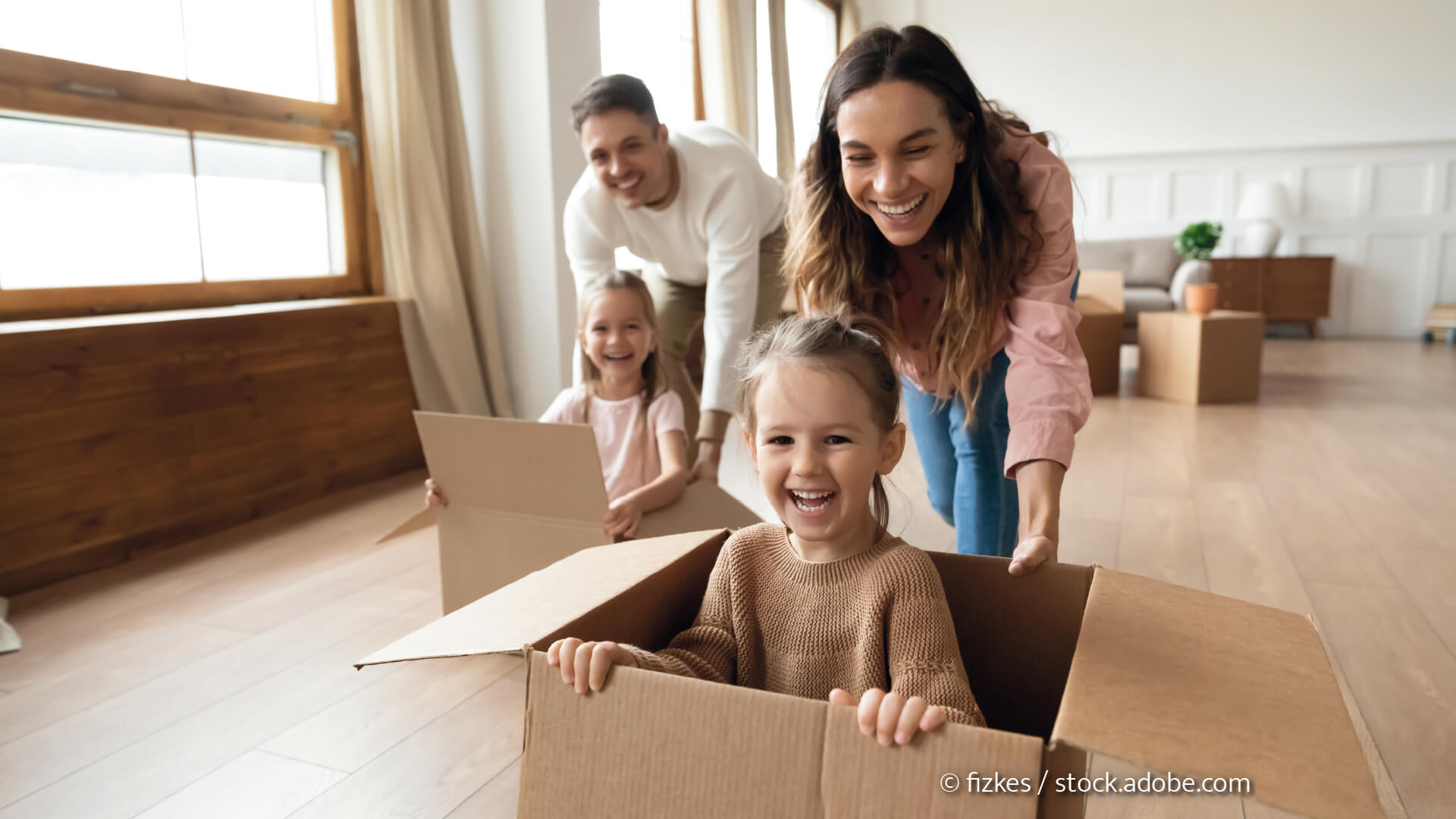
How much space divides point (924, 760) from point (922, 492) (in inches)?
98.3

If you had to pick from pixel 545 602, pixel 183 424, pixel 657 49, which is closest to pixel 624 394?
pixel 545 602

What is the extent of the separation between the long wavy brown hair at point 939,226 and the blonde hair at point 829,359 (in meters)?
0.24

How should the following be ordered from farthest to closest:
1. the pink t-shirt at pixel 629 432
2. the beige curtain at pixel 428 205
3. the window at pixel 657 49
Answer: the window at pixel 657 49, the beige curtain at pixel 428 205, the pink t-shirt at pixel 629 432

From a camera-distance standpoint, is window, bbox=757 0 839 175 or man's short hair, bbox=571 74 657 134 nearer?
man's short hair, bbox=571 74 657 134

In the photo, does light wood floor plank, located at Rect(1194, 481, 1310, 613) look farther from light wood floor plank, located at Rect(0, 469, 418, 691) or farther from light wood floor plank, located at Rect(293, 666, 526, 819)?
light wood floor plank, located at Rect(0, 469, 418, 691)

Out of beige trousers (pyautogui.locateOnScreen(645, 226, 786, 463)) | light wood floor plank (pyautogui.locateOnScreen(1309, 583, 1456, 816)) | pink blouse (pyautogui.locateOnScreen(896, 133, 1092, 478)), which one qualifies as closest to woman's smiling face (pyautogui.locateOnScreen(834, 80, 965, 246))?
pink blouse (pyautogui.locateOnScreen(896, 133, 1092, 478))

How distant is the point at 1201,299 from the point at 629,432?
11.7 ft

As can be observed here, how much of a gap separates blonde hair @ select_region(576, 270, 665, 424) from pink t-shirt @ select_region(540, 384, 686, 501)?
0.08 ft

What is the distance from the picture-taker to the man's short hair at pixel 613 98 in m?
1.90

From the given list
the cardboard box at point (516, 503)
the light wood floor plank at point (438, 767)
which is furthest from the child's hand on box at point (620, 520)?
the light wood floor plank at point (438, 767)

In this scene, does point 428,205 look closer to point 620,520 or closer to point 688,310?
point 688,310

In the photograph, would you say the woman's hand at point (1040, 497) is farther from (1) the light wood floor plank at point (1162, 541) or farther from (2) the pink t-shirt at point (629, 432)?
(1) the light wood floor plank at point (1162, 541)

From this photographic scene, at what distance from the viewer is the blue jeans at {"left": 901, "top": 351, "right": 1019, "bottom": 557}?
155 centimetres

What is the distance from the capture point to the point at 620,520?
1.51 m
